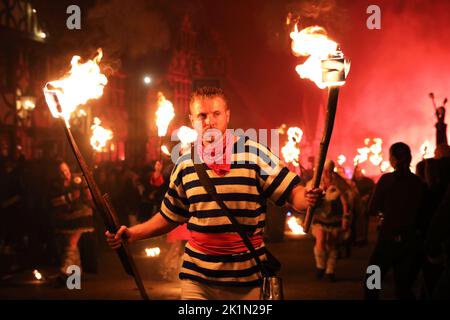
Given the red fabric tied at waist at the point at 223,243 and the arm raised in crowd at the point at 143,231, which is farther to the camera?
the arm raised in crowd at the point at 143,231

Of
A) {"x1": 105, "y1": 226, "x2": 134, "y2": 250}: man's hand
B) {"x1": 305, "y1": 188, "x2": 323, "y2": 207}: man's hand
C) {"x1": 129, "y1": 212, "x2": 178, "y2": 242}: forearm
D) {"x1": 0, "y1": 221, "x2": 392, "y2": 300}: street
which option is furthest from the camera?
{"x1": 0, "y1": 221, "x2": 392, "y2": 300}: street

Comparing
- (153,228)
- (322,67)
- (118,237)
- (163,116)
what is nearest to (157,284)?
(153,228)

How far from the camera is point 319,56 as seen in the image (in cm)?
424

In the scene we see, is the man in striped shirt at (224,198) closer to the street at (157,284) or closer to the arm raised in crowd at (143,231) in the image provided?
the arm raised in crowd at (143,231)

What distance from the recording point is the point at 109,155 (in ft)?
135

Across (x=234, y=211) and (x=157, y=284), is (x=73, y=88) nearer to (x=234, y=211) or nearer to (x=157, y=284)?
(x=234, y=211)

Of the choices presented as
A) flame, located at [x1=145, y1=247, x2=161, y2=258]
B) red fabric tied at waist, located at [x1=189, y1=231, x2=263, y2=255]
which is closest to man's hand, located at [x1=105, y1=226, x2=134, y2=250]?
red fabric tied at waist, located at [x1=189, y1=231, x2=263, y2=255]

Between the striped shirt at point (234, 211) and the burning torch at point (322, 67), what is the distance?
32 cm

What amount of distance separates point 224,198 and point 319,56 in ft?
3.28

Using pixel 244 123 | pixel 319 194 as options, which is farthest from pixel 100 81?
pixel 244 123

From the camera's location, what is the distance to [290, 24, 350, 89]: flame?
12.3 feet

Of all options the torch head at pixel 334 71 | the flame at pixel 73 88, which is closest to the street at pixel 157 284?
the flame at pixel 73 88

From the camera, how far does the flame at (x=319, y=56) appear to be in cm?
374

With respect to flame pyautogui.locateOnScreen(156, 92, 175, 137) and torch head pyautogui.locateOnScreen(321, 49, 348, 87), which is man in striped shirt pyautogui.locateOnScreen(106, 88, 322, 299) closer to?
torch head pyautogui.locateOnScreen(321, 49, 348, 87)
